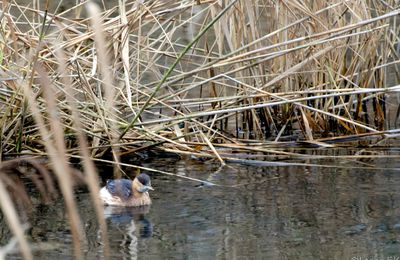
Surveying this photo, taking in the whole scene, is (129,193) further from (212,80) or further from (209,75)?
(209,75)

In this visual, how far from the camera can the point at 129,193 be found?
18.3ft

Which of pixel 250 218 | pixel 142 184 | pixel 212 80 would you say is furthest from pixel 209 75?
pixel 250 218

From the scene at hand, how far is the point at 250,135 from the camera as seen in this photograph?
A: 291 inches

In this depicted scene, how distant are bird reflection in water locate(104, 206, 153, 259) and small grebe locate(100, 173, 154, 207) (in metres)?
0.03

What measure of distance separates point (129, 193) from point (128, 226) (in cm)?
39

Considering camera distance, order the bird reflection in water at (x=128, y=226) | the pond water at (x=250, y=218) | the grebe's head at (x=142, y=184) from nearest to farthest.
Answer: the pond water at (x=250, y=218), the bird reflection in water at (x=128, y=226), the grebe's head at (x=142, y=184)

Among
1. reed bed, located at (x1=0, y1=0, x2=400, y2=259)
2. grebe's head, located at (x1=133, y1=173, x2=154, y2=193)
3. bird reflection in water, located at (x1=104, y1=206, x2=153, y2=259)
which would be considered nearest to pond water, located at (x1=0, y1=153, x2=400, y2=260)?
bird reflection in water, located at (x1=104, y1=206, x2=153, y2=259)

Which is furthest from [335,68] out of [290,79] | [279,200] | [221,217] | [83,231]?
[83,231]

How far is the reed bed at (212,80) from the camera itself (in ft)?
19.5

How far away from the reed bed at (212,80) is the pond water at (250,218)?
0.35 m

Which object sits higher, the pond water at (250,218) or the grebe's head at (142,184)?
the grebe's head at (142,184)

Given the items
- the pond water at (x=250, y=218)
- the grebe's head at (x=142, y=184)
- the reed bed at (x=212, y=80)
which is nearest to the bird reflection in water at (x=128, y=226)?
the pond water at (x=250, y=218)

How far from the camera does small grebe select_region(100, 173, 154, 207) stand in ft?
18.2

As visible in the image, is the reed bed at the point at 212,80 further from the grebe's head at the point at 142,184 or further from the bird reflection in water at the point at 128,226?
the bird reflection in water at the point at 128,226
